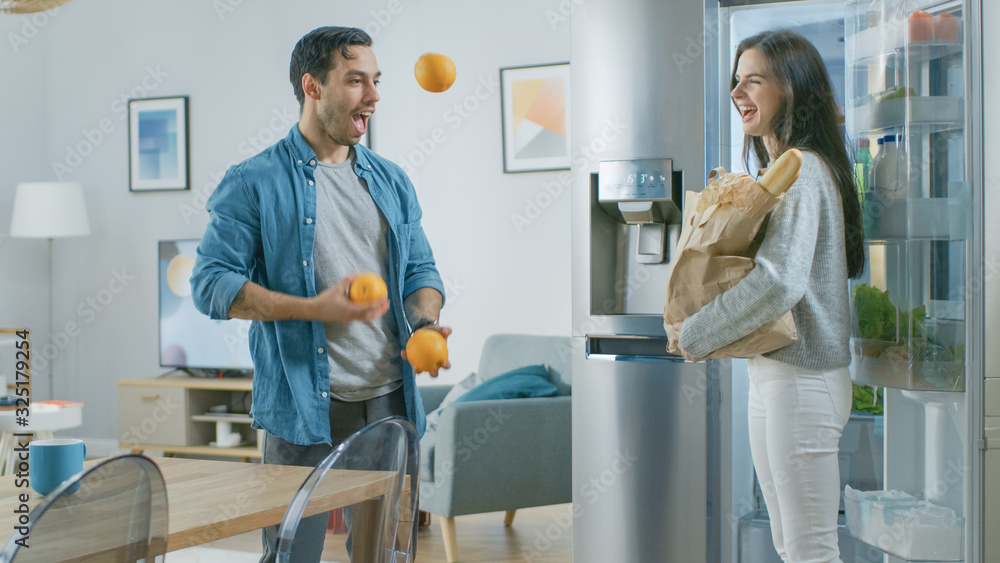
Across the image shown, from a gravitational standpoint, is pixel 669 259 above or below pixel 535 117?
below

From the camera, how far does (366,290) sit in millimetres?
1412

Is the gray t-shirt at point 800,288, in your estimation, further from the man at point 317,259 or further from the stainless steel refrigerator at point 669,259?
the man at point 317,259

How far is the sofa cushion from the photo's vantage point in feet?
11.1

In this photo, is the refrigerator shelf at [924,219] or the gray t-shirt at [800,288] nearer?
the gray t-shirt at [800,288]

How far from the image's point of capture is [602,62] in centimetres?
237

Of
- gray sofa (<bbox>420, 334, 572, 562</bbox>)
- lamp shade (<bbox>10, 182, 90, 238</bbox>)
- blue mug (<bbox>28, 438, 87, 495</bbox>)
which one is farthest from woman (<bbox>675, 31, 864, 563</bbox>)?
lamp shade (<bbox>10, 182, 90, 238</bbox>)

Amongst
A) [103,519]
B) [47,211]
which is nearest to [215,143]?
[47,211]

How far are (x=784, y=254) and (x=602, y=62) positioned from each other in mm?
987

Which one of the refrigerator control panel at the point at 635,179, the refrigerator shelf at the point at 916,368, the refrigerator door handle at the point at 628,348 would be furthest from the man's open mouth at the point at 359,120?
the refrigerator shelf at the point at 916,368

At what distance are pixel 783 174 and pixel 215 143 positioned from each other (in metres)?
4.19

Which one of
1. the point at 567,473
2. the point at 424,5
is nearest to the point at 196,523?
the point at 567,473

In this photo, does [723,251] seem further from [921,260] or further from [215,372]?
[215,372]

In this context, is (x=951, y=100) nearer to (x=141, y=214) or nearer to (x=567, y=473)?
(x=567, y=473)

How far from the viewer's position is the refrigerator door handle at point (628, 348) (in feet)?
7.58
